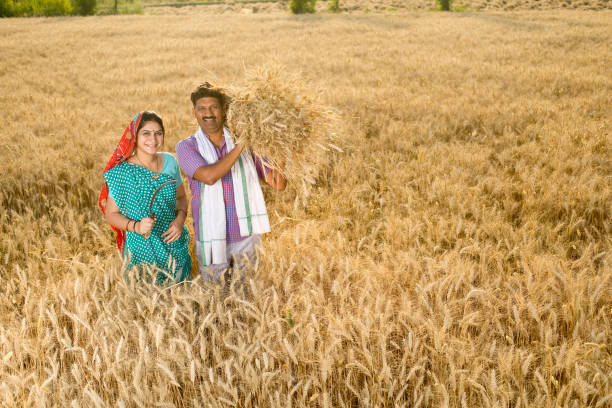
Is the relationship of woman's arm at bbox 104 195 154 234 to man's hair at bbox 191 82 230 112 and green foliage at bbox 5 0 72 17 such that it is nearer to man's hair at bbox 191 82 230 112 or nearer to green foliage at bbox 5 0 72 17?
man's hair at bbox 191 82 230 112

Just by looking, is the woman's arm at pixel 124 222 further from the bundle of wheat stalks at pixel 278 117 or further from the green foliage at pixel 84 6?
the green foliage at pixel 84 6

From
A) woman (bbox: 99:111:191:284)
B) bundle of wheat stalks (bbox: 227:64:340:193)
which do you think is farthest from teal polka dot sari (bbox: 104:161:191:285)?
bundle of wheat stalks (bbox: 227:64:340:193)

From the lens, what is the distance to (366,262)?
2912mm

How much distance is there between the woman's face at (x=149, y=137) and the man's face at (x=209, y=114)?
1.05ft

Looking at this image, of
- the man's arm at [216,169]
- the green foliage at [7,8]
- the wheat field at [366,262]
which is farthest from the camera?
the green foliage at [7,8]

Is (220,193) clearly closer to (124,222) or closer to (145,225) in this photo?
(145,225)

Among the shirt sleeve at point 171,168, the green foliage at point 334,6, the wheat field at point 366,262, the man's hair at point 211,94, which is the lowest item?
the wheat field at point 366,262

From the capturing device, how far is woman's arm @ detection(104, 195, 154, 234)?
8.03ft

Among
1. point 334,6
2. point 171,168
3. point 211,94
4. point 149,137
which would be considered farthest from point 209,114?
point 334,6

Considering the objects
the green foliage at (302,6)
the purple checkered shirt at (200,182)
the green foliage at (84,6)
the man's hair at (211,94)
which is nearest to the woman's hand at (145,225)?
the purple checkered shirt at (200,182)

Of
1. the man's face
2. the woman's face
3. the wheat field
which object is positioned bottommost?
the wheat field

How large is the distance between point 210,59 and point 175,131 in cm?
896

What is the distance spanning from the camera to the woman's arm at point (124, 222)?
245cm

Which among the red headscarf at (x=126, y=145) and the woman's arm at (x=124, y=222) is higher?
the red headscarf at (x=126, y=145)
